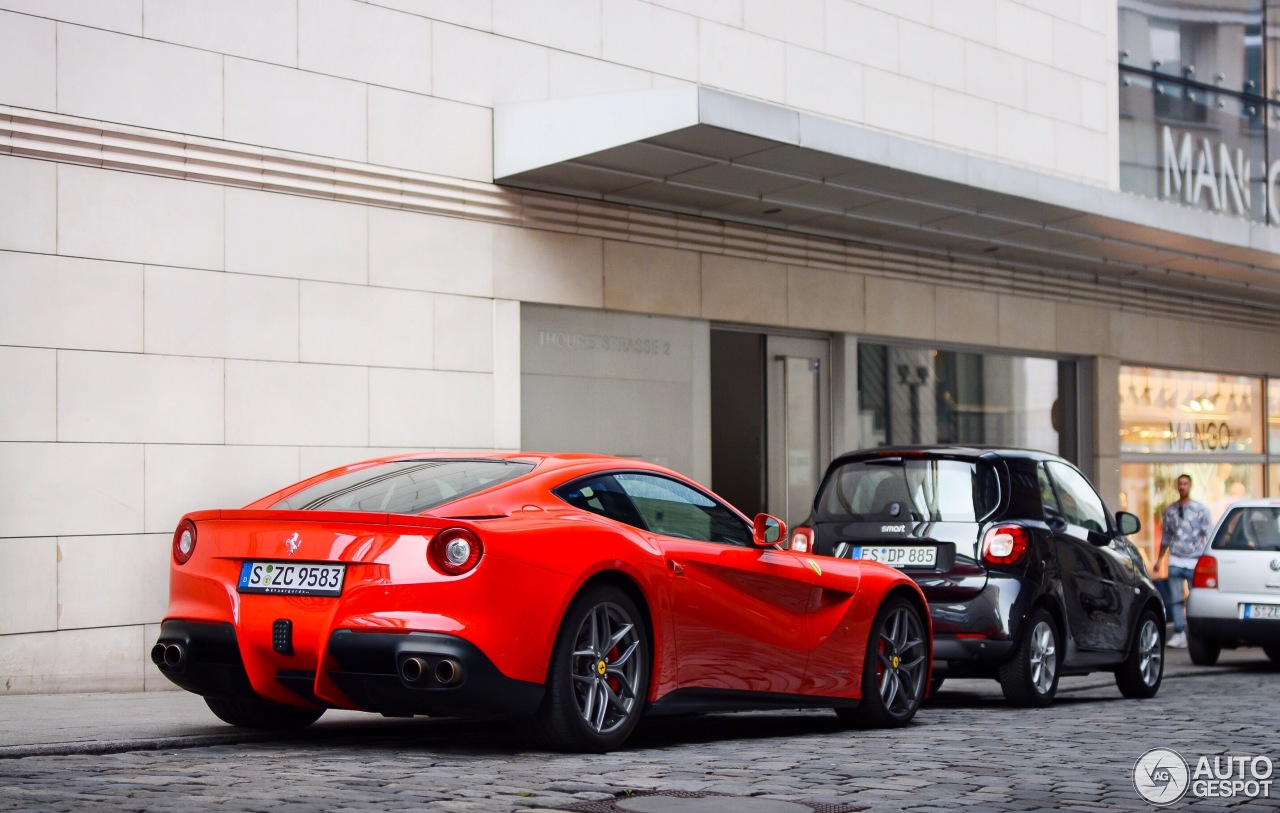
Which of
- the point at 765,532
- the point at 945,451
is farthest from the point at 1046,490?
the point at 765,532

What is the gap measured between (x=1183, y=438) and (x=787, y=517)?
8605 mm

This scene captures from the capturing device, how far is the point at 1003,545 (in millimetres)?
9969

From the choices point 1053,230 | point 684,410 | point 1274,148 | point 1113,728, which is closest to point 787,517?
point 684,410

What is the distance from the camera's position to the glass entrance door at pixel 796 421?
1585cm

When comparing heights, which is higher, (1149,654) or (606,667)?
(606,667)

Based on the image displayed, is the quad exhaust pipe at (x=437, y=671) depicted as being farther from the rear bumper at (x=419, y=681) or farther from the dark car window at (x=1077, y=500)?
the dark car window at (x=1077, y=500)

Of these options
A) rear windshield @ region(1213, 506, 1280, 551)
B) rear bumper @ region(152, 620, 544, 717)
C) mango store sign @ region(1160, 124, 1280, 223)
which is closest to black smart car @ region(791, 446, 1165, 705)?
rear bumper @ region(152, 620, 544, 717)

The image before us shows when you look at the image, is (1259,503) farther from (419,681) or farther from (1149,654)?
(419,681)

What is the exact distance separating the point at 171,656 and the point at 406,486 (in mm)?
1221

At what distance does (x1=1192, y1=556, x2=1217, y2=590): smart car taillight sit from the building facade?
3.57 meters

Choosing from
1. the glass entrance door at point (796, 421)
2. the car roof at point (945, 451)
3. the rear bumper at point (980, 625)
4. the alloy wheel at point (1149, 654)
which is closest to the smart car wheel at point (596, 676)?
the rear bumper at point (980, 625)

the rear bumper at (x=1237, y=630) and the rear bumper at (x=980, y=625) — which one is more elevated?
the rear bumper at (x=980, y=625)

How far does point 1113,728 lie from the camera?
8812 millimetres

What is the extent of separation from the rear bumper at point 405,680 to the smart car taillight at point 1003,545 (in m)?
4.36
